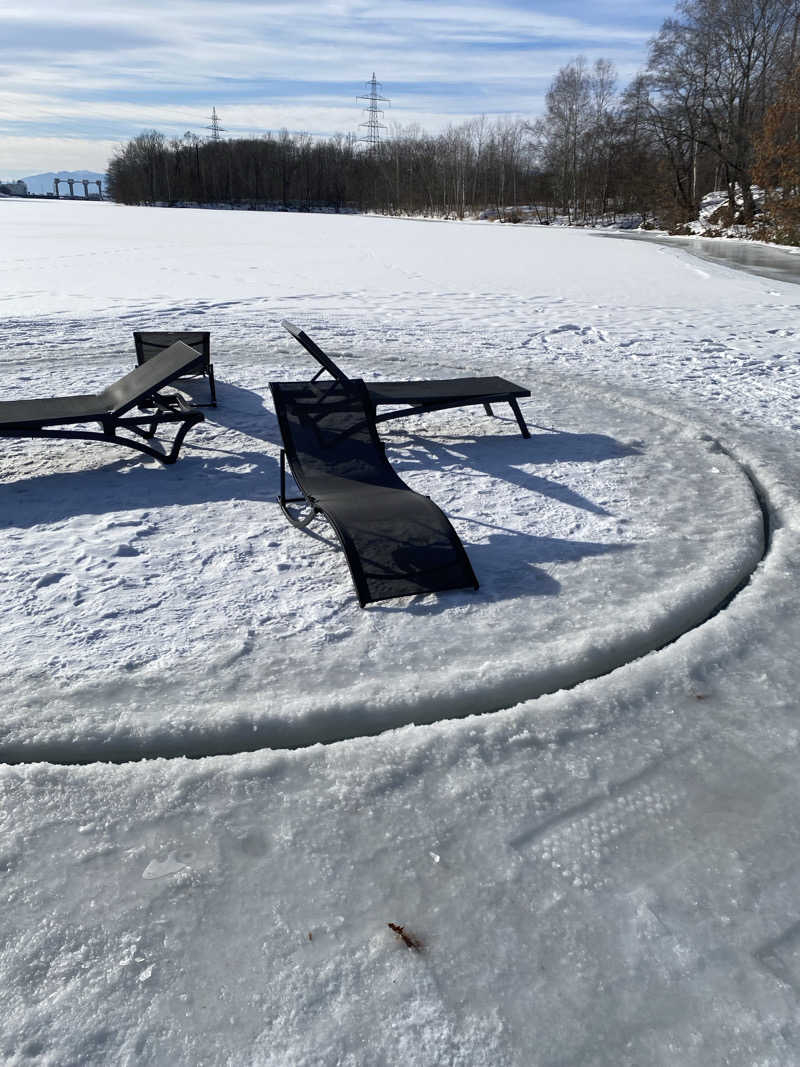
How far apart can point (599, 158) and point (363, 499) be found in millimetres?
53964

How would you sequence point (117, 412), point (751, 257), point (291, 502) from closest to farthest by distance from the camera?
point (291, 502), point (117, 412), point (751, 257)

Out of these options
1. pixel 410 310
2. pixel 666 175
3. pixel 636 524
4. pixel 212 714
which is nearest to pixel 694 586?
pixel 636 524

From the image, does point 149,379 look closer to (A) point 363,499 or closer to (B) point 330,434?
(B) point 330,434

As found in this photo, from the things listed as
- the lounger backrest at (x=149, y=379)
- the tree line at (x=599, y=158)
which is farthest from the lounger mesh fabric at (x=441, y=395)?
the tree line at (x=599, y=158)

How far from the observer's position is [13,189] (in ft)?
376

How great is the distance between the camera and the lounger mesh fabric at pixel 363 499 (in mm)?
3189

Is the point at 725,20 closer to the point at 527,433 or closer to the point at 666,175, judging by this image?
the point at 666,175

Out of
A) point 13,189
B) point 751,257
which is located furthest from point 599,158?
point 13,189

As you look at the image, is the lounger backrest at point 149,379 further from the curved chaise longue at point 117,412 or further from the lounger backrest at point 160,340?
the lounger backrest at point 160,340

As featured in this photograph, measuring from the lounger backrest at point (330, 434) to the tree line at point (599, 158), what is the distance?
83.0 ft

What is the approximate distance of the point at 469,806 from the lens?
6.76 feet

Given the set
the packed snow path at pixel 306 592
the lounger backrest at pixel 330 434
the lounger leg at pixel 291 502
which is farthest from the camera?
the lounger backrest at pixel 330 434

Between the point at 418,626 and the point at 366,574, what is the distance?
34cm

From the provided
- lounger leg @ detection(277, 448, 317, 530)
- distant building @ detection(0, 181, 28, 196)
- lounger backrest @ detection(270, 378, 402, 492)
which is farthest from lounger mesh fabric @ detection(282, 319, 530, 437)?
distant building @ detection(0, 181, 28, 196)
